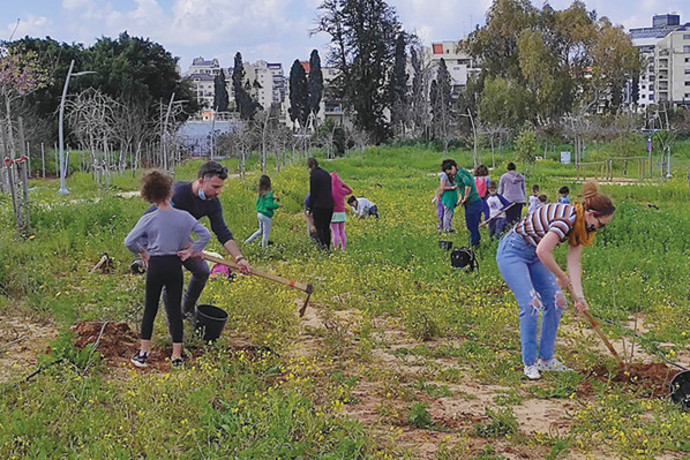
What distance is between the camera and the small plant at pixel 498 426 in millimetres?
4211

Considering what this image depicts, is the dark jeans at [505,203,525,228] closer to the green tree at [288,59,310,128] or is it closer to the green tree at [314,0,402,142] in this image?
the green tree at [314,0,402,142]

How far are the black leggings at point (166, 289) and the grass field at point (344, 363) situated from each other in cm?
30

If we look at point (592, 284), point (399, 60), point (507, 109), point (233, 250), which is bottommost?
point (592, 284)

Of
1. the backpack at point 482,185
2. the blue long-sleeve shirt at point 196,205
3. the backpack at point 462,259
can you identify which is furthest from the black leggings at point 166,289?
the backpack at point 482,185

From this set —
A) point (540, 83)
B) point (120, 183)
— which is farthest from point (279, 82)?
point (120, 183)

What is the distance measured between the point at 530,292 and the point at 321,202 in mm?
4902

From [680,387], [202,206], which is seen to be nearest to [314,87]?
[202,206]

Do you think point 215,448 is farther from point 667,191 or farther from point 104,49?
point 104,49

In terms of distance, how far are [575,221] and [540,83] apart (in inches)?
1639

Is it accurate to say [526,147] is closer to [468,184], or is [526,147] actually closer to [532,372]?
[468,184]

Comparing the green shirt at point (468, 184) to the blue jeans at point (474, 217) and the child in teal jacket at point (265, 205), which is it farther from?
the child in teal jacket at point (265, 205)

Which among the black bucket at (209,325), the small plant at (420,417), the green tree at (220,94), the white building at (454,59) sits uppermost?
the white building at (454,59)

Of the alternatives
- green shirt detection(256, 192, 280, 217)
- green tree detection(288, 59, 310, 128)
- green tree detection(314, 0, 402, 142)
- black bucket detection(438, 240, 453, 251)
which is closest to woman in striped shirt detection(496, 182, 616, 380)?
black bucket detection(438, 240, 453, 251)

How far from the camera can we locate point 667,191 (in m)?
18.6
